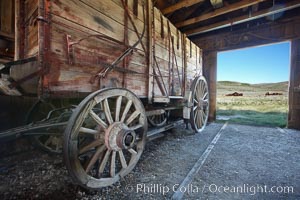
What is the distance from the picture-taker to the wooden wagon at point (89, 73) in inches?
52.8

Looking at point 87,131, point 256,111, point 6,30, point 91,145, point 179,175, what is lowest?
point 179,175

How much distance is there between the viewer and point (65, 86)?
4.77ft

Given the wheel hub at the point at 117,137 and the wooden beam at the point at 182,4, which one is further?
the wooden beam at the point at 182,4

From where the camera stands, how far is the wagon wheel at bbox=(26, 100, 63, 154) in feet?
7.70

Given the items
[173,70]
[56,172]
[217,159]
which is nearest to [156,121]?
[173,70]

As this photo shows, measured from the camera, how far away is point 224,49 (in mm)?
5758

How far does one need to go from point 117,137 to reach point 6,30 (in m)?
3.40

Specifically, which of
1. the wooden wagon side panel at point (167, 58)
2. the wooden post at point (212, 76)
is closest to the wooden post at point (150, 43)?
the wooden wagon side panel at point (167, 58)

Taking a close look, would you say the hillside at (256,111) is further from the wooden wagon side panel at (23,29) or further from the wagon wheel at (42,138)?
the wooden wagon side panel at (23,29)

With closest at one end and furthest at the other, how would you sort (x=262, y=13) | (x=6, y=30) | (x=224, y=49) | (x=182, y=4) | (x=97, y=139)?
(x=97, y=139)
(x=6, y=30)
(x=182, y=4)
(x=262, y=13)
(x=224, y=49)

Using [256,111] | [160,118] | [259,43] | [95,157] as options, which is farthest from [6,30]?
[256,111]

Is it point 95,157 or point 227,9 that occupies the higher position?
point 227,9

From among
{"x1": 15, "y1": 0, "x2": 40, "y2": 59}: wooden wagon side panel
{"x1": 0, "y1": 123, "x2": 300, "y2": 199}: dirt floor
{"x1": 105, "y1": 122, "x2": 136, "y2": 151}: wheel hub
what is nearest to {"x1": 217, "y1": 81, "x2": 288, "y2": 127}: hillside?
{"x1": 0, "y1": 123, "x2": 300, "y2": 199}: dirt floor

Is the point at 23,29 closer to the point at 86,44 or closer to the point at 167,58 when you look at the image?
the point at 86,44
